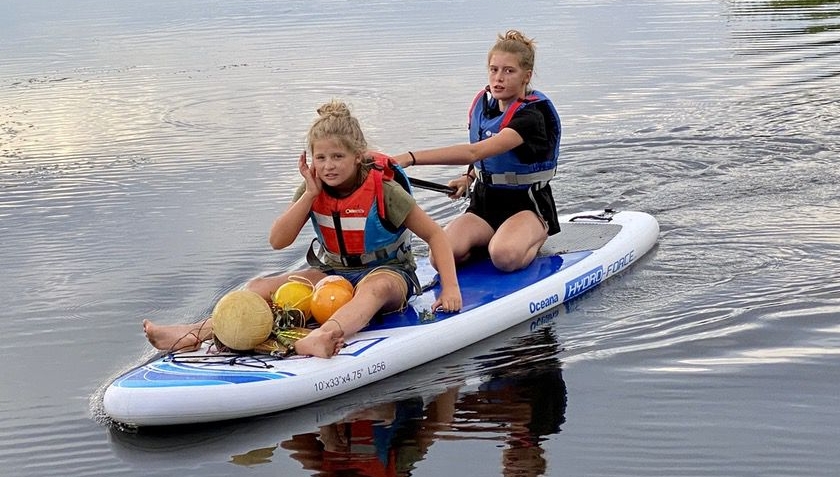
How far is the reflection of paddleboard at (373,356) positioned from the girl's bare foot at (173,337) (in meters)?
0.09

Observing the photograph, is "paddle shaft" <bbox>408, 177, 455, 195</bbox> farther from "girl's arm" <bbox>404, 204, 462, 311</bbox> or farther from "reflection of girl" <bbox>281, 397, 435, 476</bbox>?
"reflection of girl" <bbox>281, 397, 435, 476</bbox>

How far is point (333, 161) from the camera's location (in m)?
5.25

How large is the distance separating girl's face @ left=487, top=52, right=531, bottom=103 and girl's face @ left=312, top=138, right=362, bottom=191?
1.24m

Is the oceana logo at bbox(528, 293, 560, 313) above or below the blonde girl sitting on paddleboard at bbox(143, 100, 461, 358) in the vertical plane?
below

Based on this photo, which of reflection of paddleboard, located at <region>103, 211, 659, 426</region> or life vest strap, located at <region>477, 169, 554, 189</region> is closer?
reflection of paddleboard, located at <region>103, 211, 659, 426</region>

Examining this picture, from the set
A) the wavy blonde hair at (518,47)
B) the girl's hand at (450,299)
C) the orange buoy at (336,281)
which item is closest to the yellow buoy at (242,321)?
the orange buoy at (336,281)

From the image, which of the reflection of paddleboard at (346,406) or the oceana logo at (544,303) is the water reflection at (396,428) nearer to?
the reflection of paddleboard at (346,406)

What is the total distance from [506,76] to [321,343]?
1.99 meters

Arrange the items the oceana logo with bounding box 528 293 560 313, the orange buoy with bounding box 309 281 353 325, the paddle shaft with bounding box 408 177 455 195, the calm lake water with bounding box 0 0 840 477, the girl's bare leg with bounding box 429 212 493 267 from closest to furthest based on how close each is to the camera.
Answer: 1. the calm lake water with bounding box 0 0 840 477
2. the orange buoy with bounding box 309 281 353 325
3. the oceana logo with bounding box 528 293 560 313
4. the paddle shaft with bounding box 408 177 455 195
5. the girl's bare leg with bounding box 429 212 493 267

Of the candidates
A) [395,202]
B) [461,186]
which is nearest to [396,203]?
[395,202]

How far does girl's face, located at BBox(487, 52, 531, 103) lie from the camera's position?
20.4 feet

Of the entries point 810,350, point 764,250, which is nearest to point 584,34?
point 764,250

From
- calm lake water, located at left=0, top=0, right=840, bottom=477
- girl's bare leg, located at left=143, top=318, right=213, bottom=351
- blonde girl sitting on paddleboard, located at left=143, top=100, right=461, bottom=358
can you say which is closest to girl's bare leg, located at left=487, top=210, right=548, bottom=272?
calm lake water, located at left=0, top=0, right=840, bottom=477

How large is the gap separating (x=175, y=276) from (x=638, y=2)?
14964mm
